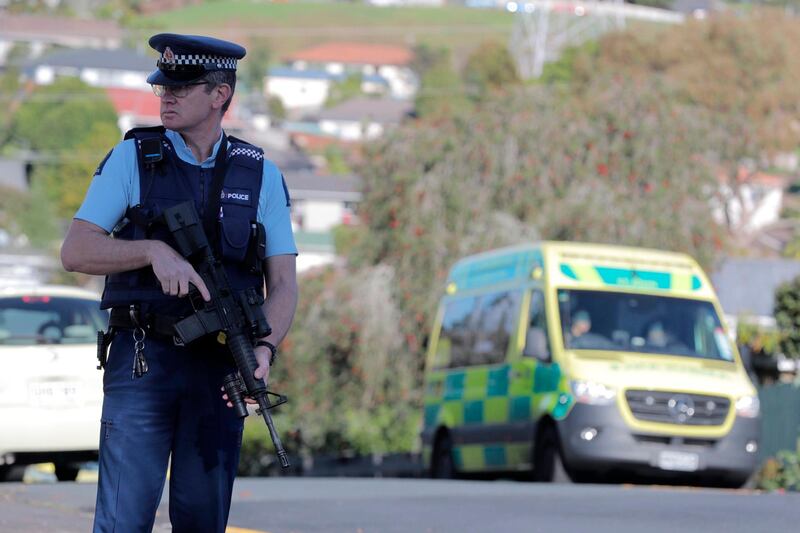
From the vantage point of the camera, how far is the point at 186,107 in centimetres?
600

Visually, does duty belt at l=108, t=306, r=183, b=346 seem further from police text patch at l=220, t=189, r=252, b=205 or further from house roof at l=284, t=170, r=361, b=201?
house roof at l=284, t=170, r=361, b=201

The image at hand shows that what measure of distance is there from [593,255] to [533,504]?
577 centimetres

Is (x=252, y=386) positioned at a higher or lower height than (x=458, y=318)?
higher

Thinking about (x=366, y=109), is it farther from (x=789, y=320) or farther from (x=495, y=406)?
(x=495, y=406)

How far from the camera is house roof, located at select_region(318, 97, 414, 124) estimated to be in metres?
177

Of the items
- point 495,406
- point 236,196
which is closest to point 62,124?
point 495,406

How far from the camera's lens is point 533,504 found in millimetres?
11672

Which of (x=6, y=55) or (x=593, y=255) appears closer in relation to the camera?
(x=593, y=255)

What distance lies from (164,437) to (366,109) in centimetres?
18189

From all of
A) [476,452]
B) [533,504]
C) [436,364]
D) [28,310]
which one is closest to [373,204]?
[436,364]

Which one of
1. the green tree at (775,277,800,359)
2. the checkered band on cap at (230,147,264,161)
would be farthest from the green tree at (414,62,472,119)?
the checkered band on cap at (230,147,264,161)

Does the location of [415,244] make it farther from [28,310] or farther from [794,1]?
[794,1]

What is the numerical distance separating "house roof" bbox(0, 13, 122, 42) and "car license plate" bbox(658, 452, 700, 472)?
184 meters

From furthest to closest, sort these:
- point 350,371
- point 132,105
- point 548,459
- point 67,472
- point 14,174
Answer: point 132,105
point 14,174
point 350,371
point 67,472
point 548,459
